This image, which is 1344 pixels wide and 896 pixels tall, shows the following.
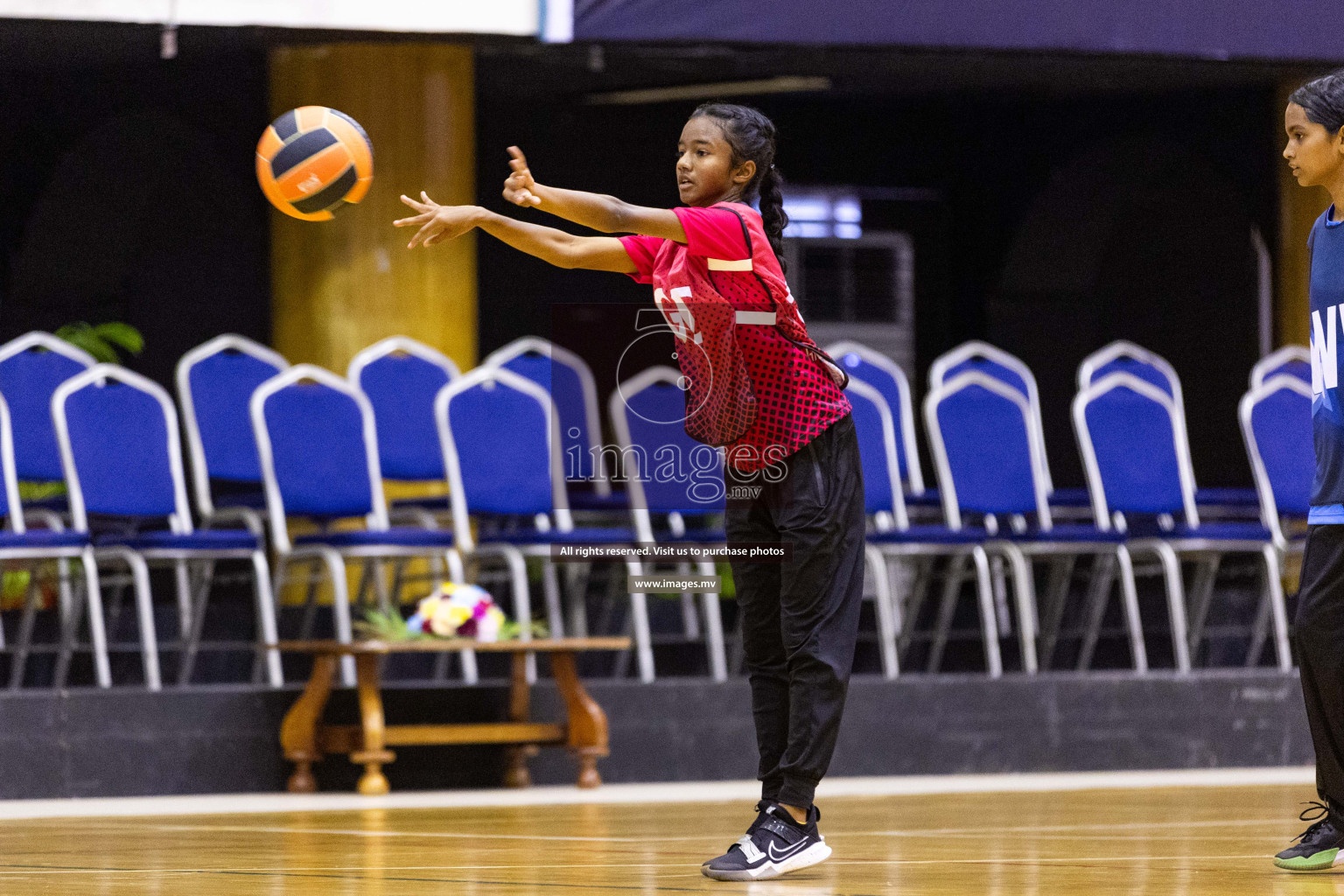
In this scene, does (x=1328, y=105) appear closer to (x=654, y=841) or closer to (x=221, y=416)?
(x=654, y=841)

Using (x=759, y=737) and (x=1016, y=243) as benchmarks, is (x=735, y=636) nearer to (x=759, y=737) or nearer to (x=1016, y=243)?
(x=759, y=737)

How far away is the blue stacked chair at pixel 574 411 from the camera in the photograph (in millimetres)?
5084

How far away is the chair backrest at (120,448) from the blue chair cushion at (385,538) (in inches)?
15.5

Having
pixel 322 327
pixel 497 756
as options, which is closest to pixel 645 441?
pixel 497 756

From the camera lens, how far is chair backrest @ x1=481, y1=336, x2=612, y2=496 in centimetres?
504

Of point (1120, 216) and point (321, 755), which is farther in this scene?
point (1120, 216)

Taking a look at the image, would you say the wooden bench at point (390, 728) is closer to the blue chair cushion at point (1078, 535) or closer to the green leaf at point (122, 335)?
the blue chair cushion at point (1078, 535)

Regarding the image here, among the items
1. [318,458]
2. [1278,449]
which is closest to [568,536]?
[318,458]

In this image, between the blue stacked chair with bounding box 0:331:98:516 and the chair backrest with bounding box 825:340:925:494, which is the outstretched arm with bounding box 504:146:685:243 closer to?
the blue stacked chair with bounding box 0:331:98:516

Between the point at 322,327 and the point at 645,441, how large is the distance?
239cm

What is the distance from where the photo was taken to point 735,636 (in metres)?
6.44

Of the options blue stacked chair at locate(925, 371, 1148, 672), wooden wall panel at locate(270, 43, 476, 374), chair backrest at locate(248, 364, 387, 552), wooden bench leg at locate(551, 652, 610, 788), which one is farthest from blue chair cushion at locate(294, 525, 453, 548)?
wooden wall panel at locate(270, 43, 476, 374)

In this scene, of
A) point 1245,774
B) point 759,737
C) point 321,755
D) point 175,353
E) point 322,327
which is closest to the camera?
point 759,737

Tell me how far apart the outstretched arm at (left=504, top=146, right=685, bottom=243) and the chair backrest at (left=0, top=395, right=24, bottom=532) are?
291 centimetres
